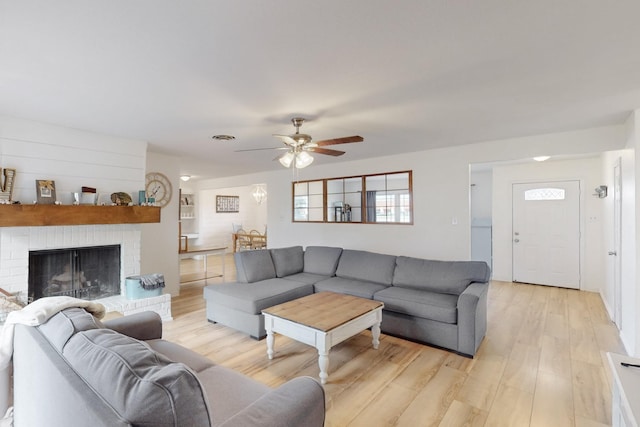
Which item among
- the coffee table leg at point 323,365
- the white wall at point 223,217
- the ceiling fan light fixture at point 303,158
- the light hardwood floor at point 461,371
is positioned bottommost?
the light hardwood floor at point 461,371

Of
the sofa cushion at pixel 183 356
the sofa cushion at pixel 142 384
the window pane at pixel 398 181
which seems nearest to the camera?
the sofa cushion at pixel 142 384

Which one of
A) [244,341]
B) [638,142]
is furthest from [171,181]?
[638,142]

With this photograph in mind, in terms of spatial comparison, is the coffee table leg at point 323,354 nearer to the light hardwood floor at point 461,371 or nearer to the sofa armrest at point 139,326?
the light hardwood floor at point 461,371

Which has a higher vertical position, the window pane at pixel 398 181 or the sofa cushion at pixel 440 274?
the window pane at pixel 398 181

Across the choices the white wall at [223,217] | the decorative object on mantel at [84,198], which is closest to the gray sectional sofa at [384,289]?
the decorative object on mantel at [84,198]

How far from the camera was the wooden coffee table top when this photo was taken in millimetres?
2632

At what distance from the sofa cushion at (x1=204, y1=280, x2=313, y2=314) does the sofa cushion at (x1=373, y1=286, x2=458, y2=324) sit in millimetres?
993

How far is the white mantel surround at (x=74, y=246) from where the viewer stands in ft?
9.96

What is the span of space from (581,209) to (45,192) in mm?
7553

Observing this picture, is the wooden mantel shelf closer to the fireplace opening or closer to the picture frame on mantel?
the picture frame on mantel

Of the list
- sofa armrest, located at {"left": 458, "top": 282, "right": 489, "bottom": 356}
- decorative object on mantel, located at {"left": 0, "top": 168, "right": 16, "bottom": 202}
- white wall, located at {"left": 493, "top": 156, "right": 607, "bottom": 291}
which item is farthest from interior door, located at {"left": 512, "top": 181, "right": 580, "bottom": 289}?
decorative object on mantel, located at {"left": 0, "top": 168, "right": 16, "bottom": 202}

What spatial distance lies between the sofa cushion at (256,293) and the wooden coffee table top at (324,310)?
0.35 metres

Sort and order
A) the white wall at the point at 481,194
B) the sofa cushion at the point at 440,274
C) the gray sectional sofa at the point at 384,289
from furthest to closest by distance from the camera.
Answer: the white wall at the point at 481,194 → the sofa cushion at the point at 440,274 → the gray sectional sofa at the point at 384,289

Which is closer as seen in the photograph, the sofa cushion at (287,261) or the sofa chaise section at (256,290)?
the sofa chaise section at (256,290)
